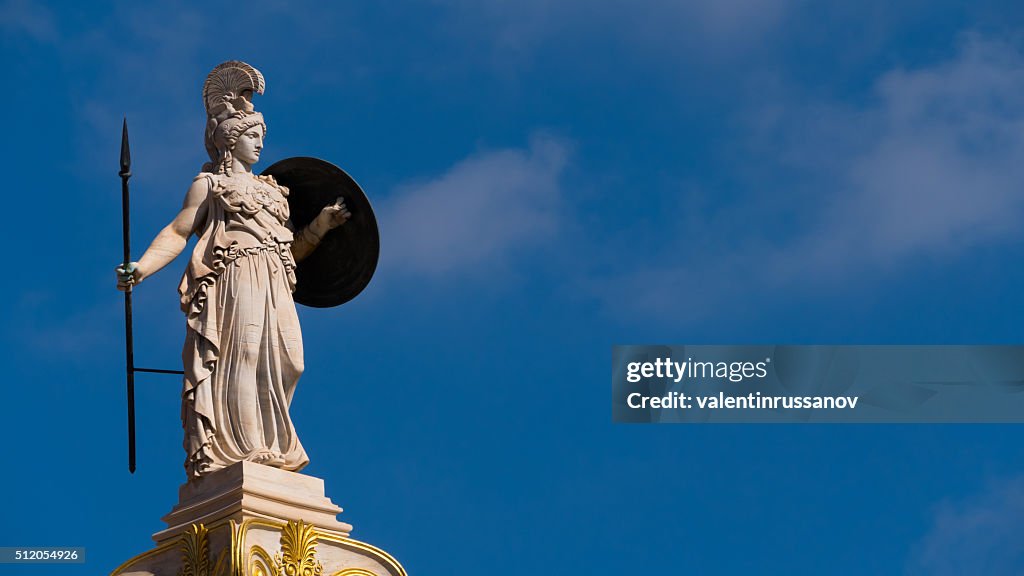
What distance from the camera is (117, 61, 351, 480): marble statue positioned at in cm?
3073

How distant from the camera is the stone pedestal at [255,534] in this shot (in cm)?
2953

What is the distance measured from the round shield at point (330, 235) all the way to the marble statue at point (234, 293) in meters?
0.76

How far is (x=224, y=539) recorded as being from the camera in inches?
1166

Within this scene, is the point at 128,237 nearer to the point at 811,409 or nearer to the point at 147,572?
the point at 147,572

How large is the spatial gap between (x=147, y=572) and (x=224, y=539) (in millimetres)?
1260

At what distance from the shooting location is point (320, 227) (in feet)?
109

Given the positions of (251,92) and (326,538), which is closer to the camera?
(326,538)

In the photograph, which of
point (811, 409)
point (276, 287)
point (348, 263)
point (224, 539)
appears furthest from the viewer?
point (811, 409)

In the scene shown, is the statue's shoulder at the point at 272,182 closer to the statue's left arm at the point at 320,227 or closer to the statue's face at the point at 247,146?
the statue's face at the point at 247,146

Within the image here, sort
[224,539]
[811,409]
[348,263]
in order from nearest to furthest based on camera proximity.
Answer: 1. [224,539]
2. [348,263]
3. [811,409]

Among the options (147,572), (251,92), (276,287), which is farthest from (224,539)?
(251,92)

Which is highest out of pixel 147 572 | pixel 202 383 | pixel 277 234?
pixel 277 234

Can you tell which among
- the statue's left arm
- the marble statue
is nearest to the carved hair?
the marble statue

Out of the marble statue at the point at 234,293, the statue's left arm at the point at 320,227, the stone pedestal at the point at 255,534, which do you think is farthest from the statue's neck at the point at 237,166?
the stone pedestal at the point at 255,534
